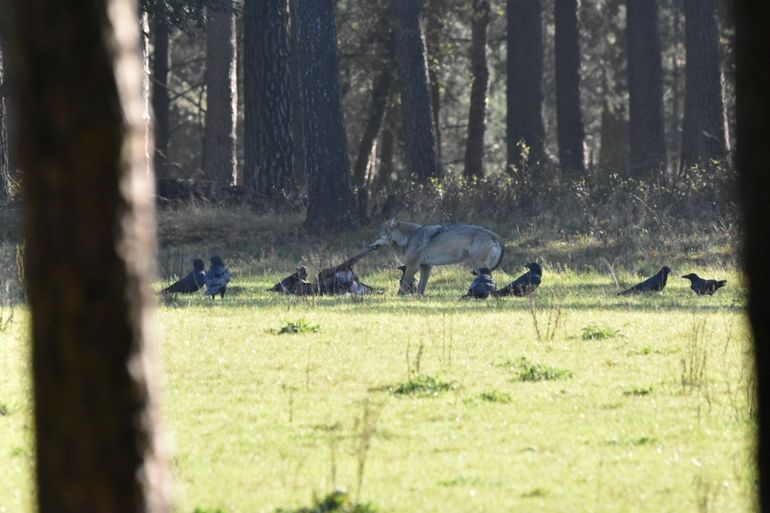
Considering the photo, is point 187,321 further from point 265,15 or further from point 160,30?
point 160,30

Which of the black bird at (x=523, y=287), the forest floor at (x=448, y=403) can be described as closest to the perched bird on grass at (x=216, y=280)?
the forest floor at (x=448, y=403)

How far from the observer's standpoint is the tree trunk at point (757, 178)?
5465mm

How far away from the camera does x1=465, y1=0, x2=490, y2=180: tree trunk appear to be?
1823 inches

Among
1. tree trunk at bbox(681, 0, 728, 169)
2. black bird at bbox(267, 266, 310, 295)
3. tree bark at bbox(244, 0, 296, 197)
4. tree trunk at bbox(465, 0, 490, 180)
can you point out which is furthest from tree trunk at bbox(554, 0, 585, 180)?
black bird at bbox(267, 266, 310, 295)

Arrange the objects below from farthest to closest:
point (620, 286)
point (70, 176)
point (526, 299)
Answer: point (620, 286)
point (526, 299)
point (70, 176)

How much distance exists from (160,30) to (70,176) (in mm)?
43297

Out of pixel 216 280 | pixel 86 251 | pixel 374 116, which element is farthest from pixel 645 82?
pixel 86 251

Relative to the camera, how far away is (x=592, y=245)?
28203 millimetres

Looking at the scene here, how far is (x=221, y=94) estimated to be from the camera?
40656 mm

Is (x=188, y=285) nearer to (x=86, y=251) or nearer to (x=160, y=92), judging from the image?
(x=86, y=251)

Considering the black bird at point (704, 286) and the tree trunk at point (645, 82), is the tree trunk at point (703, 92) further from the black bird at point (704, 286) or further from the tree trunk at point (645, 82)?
the black bird at point (704, 286)

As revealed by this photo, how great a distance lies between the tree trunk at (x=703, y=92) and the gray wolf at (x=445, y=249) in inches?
647

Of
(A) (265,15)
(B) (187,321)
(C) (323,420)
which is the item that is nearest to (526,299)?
(B) (187,321)

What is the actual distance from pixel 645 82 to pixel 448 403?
30.2 m
